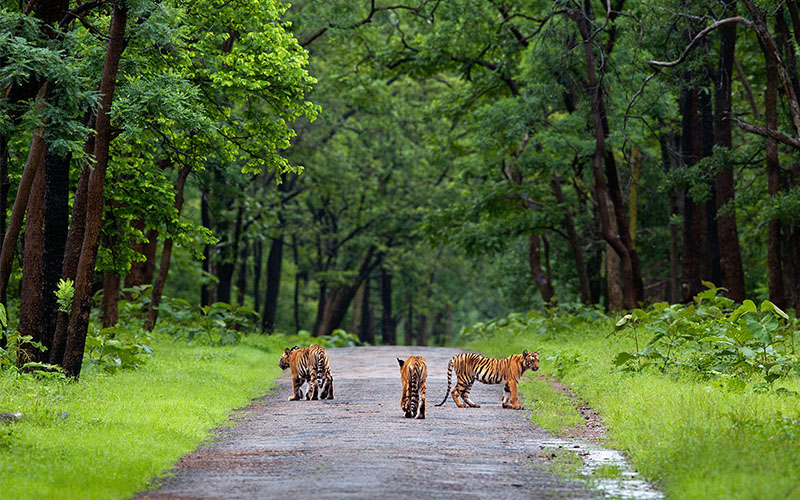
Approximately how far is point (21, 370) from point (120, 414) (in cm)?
377

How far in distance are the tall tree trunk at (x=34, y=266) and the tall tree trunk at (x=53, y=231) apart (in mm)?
194

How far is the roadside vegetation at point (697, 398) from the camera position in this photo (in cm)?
855

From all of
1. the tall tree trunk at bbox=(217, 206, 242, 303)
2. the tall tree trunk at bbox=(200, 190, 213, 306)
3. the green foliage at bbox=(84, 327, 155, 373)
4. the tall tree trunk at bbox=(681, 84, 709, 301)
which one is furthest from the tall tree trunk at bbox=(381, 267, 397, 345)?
the green foliage at bbox=(84, 327, 155, 373)

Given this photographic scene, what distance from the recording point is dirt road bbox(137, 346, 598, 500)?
862cm

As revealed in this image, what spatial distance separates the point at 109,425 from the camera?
11.7 meters

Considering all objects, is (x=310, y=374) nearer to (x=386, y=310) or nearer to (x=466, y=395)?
(x=466, y=395)

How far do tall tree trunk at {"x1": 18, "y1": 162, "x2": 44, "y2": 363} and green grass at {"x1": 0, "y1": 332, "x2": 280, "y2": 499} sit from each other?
1362mm

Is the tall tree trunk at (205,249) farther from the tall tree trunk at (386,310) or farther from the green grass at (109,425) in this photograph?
the tall tree trunk at (386,310)

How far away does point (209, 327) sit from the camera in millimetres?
27609

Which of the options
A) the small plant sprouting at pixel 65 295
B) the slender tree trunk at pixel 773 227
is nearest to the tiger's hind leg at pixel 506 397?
the small plant sprouting at pixel 65 295

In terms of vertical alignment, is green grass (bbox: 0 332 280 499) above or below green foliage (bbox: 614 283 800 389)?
below

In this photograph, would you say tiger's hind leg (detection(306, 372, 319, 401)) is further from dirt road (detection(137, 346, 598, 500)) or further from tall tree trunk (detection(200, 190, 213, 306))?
tall tree trunk (detection(200, 190, 213, 306))

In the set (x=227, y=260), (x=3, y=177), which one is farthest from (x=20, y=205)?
(x=227, y=260)

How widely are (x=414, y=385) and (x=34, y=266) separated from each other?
7922 millimetres
